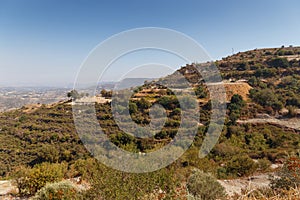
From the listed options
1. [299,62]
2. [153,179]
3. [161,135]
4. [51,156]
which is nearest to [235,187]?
[153,179]

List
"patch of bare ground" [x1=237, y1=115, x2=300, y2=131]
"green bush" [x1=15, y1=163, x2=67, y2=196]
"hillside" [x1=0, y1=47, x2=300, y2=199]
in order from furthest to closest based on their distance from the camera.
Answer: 1. "patch of bare ground" [x1=237, y1=115, x2=300, y2=131]
2. "hillside" [x1=0, y1=47, x2=300, y2=199]
3. "green bush" [x1=15, y1=163, x2=67, y2=196]

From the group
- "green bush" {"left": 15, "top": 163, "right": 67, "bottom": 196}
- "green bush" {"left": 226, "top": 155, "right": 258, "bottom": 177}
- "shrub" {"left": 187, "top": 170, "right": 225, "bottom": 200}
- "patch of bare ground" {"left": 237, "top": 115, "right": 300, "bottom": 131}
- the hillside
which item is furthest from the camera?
"patch of bare ground" {"left": 237, "top": 115, "right": 300, "bottom": 131}

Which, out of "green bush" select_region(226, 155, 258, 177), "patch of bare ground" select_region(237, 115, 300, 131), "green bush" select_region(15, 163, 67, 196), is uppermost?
"patch of bare ground" select_region(237, 115, 300, 131)

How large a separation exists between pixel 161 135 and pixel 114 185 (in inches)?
597

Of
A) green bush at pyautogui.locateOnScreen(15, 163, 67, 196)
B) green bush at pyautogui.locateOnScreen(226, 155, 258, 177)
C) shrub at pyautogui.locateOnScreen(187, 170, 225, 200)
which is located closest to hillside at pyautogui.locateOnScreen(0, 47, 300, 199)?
green bush at pyautogui.locateOnScreen(226, 155, 258, 177)

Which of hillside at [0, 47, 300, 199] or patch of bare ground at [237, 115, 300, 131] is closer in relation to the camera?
hillside at [0, 47, 300, 199]

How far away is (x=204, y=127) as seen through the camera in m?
21.9

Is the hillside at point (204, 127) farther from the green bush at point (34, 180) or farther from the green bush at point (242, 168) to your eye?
the green bush at point (34, 180)

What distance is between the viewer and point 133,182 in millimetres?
4039

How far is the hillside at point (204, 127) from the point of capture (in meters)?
16.1

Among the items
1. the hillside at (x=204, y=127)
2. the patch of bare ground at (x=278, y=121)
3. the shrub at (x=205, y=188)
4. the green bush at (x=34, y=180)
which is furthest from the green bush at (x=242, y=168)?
the patch of bare ground at (x=278, y=121)

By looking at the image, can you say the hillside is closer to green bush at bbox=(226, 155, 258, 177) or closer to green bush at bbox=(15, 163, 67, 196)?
green bush at bbox=(226, 155, 258, 177)

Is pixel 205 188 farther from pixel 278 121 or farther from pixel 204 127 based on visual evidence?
pixel 278 121

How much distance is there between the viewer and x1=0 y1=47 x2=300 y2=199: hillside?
16.1 m
